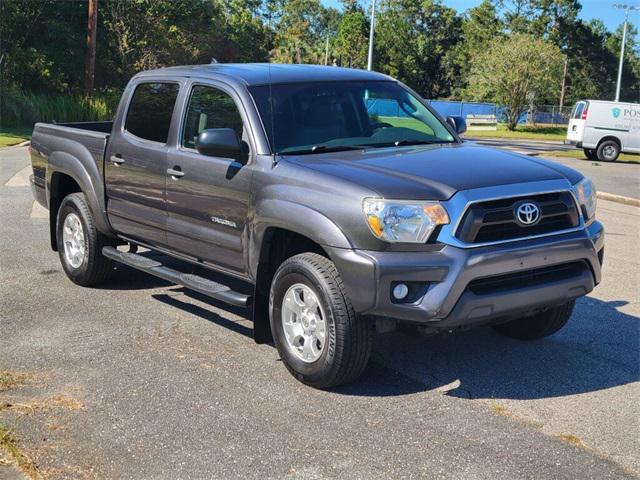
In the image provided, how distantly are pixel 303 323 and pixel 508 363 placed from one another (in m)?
1.50

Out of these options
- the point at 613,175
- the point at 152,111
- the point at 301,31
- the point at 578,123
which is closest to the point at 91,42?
the point at 578,123

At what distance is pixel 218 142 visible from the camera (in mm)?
5340

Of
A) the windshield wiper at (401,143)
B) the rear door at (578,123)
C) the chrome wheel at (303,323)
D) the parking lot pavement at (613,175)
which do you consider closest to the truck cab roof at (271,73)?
the windshield wiper at (401,143)

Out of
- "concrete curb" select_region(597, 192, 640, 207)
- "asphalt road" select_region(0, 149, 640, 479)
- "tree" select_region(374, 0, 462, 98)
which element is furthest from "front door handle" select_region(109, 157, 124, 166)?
"tree" select_region(374, 0, 462, 98)

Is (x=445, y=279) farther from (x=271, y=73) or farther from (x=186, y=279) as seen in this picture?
(x=271, y=73)

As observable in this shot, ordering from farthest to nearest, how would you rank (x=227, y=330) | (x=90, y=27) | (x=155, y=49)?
1. (x=155, y=49)
2. (x=90, y=27)
3. (x=227, y=330)

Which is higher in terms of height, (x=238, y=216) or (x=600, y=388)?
(x=238, y=216)

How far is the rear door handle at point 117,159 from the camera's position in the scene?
6805 mm

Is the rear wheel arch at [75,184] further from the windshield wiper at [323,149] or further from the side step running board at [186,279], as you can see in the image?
the windshield wiper at [323,149]

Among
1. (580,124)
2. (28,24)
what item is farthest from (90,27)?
(580,124)

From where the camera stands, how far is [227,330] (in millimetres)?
6305

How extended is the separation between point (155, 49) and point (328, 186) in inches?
1661

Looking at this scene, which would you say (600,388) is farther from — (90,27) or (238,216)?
(90,27)

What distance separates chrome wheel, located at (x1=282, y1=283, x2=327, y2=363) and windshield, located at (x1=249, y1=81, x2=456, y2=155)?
40.3 inches
